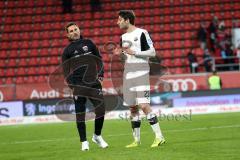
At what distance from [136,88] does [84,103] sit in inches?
38.9

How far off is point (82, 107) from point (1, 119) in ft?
40.8

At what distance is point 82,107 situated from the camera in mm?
→ 11375

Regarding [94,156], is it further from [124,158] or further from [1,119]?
[1,119]

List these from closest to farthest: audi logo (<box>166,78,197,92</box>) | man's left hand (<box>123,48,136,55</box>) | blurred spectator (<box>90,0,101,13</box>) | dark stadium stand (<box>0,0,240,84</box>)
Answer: man's left hand (<box>123,48,136,55</box>), audi logo (<box>166,78,197,92</box>), dark stadium stand (<box>0,0,240,84</box>), blurred spectator (<box>90,0,101,13</box>)

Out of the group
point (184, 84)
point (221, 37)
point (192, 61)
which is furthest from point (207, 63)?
point (184, 84)

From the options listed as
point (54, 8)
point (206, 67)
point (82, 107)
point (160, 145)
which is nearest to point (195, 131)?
point (160, 145)

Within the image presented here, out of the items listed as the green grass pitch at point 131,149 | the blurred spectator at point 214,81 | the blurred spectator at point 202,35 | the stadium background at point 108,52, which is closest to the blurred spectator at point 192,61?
the stadium background at point 108,52

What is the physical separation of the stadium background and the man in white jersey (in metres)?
11.7

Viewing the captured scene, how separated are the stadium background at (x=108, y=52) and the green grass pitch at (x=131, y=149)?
17.8 feet

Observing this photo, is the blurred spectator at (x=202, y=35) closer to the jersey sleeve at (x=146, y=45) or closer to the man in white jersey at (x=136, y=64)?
the man in white jersey at (x=136, y=64)

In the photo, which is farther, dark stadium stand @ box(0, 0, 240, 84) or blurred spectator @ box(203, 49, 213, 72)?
dark stadium stand @ box(0, 0, 240, 84)

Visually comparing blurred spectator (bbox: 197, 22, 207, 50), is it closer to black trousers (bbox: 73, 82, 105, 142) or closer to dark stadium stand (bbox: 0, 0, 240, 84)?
dark stadium stand (bbox: 0, 0, 240, 84)

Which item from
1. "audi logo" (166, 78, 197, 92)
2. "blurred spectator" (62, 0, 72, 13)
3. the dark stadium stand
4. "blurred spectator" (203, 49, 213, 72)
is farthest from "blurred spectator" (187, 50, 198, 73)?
"blurred spectator" (62, 0, 72, 13)

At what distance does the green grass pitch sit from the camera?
10.2 metres
